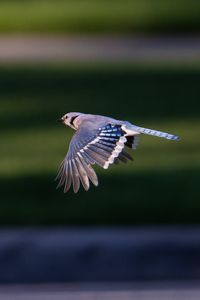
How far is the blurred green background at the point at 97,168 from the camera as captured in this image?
25.1 feet

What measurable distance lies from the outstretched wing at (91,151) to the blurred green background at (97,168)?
3860 millimetres

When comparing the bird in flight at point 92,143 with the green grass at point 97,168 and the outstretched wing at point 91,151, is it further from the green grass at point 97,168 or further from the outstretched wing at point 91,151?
the green grass at point 97,168

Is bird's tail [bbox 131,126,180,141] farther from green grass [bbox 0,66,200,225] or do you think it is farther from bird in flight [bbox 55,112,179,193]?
green grass [bbox 0,66,200,225]

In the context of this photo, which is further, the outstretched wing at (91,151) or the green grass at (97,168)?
the green grass at (97,168)

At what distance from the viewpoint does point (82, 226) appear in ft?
24.2

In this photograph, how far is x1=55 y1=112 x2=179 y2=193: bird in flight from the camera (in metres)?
3.47
